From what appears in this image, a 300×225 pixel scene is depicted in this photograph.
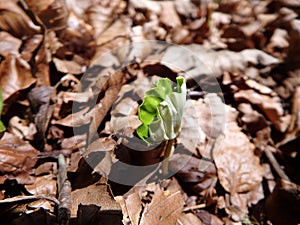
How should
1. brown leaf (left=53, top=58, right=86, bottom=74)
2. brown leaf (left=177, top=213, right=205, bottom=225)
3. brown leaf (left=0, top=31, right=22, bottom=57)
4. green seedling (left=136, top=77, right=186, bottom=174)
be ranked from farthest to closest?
brown leaf (left=53, top=58, right=86, bottom=74) → brown leaf (left=0, top=31, right=22, bottom=57) → brown leaf (left=177, top=213, right=205, bottom=225) → green seedling (left=136, top=77, right=186, bottom=174)

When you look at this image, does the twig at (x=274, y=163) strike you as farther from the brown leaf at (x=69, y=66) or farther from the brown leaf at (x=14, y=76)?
the brown leaf at (x=14, y=76)

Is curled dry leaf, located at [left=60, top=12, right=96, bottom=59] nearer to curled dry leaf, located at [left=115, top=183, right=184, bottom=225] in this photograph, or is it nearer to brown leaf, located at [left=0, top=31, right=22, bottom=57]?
brown leaf, located at [left=0, top=31, right=22, bottom=57]

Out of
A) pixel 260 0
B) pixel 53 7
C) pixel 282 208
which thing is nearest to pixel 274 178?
pixel 282 208

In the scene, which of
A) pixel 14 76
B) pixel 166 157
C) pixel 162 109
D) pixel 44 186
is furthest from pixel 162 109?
pixel 14 76

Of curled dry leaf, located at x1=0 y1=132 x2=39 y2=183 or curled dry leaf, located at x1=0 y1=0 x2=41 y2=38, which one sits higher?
curled dry leaf, located at x1=0 y1=0 x2=41 y2=38

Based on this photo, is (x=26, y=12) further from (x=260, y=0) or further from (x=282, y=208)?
(x=260, y=0)

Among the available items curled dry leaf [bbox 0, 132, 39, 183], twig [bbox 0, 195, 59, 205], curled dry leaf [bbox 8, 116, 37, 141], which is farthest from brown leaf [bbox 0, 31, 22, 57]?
twig [bbox 0, 195, 59, 205]

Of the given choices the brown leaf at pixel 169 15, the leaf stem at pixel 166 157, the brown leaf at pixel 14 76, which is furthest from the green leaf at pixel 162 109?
the brown leaf at pixel 169 15
